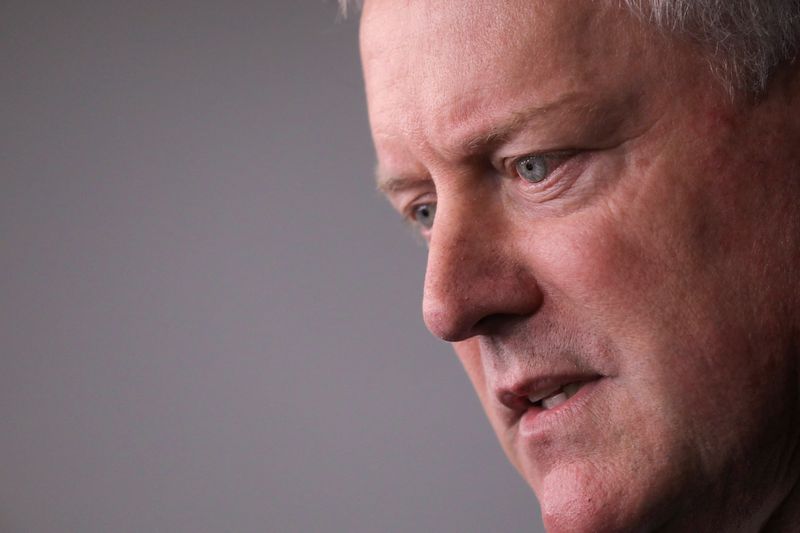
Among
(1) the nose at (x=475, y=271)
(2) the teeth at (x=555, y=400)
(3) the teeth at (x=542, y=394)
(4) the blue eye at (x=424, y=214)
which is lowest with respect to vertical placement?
(2) the teeth at (x=555, y=400)

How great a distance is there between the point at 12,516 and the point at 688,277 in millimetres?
2072

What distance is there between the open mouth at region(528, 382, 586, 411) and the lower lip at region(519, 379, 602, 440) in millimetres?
12

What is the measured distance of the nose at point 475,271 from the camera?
1.10 meters

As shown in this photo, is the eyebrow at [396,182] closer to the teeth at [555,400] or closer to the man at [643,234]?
the man at [643,234]

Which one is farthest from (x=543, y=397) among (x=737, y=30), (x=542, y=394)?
(x=737, y=30)

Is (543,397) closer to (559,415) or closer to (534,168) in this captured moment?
(559,415)

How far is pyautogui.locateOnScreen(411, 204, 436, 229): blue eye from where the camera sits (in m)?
1.35

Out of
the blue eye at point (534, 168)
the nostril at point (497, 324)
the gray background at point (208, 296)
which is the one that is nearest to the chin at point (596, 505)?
the nostril at point (497, 324)

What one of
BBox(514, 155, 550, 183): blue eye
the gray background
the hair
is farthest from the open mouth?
the gray background

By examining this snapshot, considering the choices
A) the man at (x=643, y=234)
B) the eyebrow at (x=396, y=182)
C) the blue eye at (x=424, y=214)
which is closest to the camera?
the man at (x=643, y=234)

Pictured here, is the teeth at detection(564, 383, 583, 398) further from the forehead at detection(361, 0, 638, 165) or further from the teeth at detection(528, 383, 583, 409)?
the forehead at detection(361, 0, 638, 165)

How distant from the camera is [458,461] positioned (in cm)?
260

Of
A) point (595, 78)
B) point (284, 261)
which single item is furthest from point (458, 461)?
point (595, 78)

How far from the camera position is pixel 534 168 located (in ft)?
3.55
